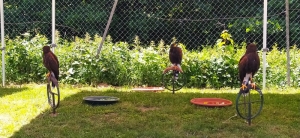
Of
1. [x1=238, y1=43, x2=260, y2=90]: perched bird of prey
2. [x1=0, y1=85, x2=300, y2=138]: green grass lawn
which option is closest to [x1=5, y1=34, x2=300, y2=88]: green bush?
[x1=0, y1=85, x2=300, y2=138]: green grass lawn

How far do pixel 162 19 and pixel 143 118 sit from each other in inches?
163

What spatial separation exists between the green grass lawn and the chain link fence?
283 cm

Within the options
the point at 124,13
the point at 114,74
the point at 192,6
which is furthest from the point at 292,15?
the point at 114,74

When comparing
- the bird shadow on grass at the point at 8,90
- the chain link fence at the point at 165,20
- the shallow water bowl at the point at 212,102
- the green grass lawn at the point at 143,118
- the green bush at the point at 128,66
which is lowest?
the green grass lawn at the point at 143,118

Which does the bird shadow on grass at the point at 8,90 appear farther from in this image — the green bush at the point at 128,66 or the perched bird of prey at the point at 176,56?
the perched bird of prey at the point at 176,56

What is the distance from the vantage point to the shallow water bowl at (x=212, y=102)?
13.5 feet

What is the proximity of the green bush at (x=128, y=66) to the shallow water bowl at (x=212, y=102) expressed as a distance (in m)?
1.27

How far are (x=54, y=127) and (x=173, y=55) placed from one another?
65.4 inches

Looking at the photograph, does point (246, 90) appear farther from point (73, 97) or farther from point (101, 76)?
point (101, 76)

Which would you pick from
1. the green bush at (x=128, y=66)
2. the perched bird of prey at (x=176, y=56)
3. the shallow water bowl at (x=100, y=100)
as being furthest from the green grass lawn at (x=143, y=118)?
the green bush at (x=128, y=66)

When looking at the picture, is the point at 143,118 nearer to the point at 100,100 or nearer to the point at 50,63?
the point at 100,100

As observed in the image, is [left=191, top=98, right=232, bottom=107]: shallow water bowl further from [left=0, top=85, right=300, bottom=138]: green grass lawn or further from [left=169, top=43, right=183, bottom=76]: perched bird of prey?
[left=169, top=43, right=183, bottom=76]: perched bird of prey

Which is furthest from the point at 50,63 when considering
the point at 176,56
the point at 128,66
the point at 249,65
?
the point at 128,66

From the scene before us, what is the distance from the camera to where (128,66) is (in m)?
5.90
